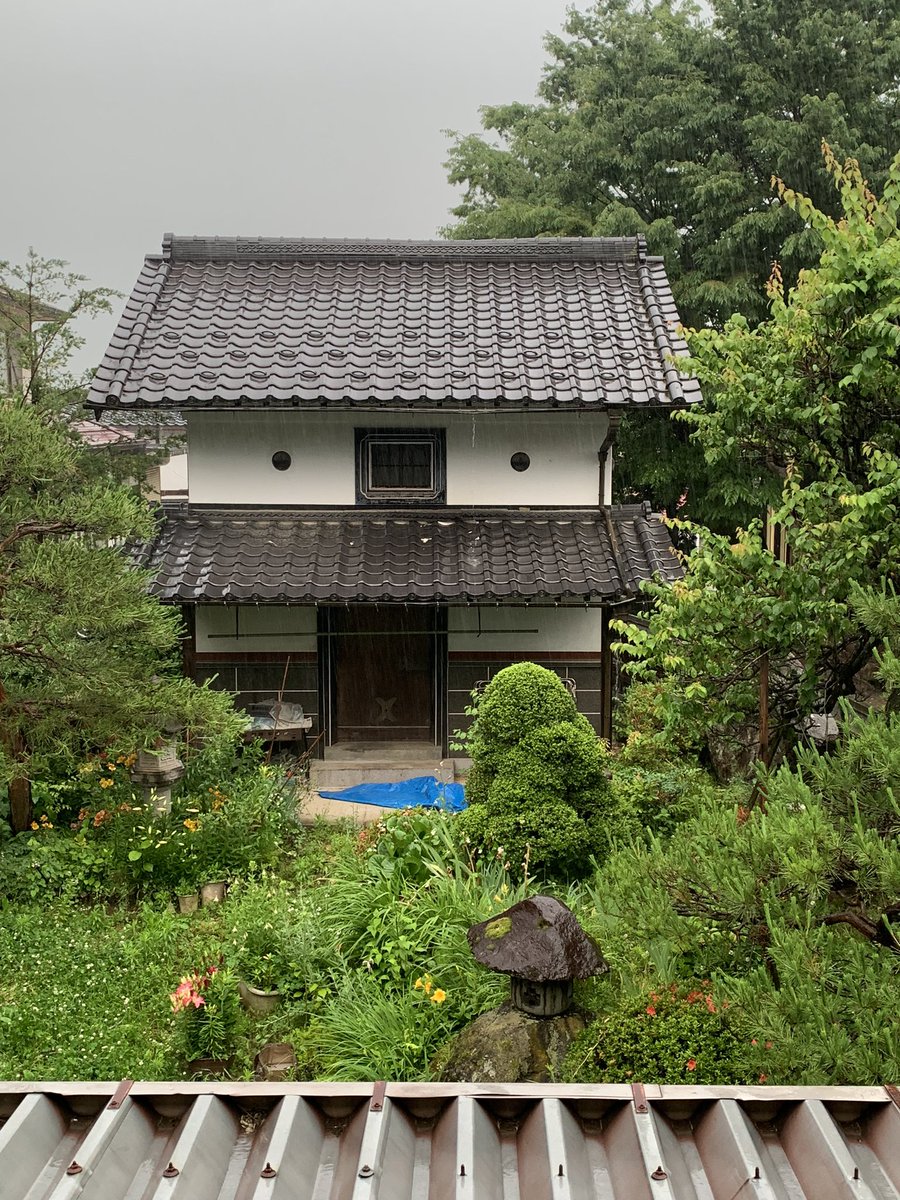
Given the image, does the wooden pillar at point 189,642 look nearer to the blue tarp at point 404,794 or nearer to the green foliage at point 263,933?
the blue tarp at point 404,794

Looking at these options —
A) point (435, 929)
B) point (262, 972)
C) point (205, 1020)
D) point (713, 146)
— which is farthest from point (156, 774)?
point (713, 146)

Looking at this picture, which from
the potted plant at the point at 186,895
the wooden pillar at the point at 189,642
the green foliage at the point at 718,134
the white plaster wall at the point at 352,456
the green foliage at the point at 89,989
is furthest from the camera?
the green foliage at the point at 718,134

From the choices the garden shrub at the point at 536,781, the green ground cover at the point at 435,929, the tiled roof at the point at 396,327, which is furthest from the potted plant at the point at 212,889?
the tiled roof at the point at 396,327

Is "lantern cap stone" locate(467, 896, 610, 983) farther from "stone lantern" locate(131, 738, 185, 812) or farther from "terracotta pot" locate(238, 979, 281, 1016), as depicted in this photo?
"stone lantern" locate(131, 738, 185, 812)

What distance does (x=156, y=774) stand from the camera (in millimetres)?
9219

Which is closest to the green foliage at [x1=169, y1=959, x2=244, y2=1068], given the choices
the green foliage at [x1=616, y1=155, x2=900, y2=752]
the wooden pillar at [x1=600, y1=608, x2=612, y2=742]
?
the green foliage at [x1=616, y1=155, x2=900, y2=752]

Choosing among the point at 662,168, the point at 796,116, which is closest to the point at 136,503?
the point at 662,168

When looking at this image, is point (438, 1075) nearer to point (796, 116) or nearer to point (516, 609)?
point (516, 609)

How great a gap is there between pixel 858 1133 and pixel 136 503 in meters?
7.40

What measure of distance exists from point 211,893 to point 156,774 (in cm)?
141

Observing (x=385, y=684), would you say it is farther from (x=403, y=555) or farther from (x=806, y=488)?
(x=806, y=488)

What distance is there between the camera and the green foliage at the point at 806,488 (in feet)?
18.1

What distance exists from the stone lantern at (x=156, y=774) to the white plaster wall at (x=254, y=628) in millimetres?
3509

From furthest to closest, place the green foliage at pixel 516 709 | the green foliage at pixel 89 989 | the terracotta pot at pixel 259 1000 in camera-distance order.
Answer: the green foliage at pixel 516 709 → the terracotta pot at pixel 259 1000 → the green foliage at pixel 89 989
